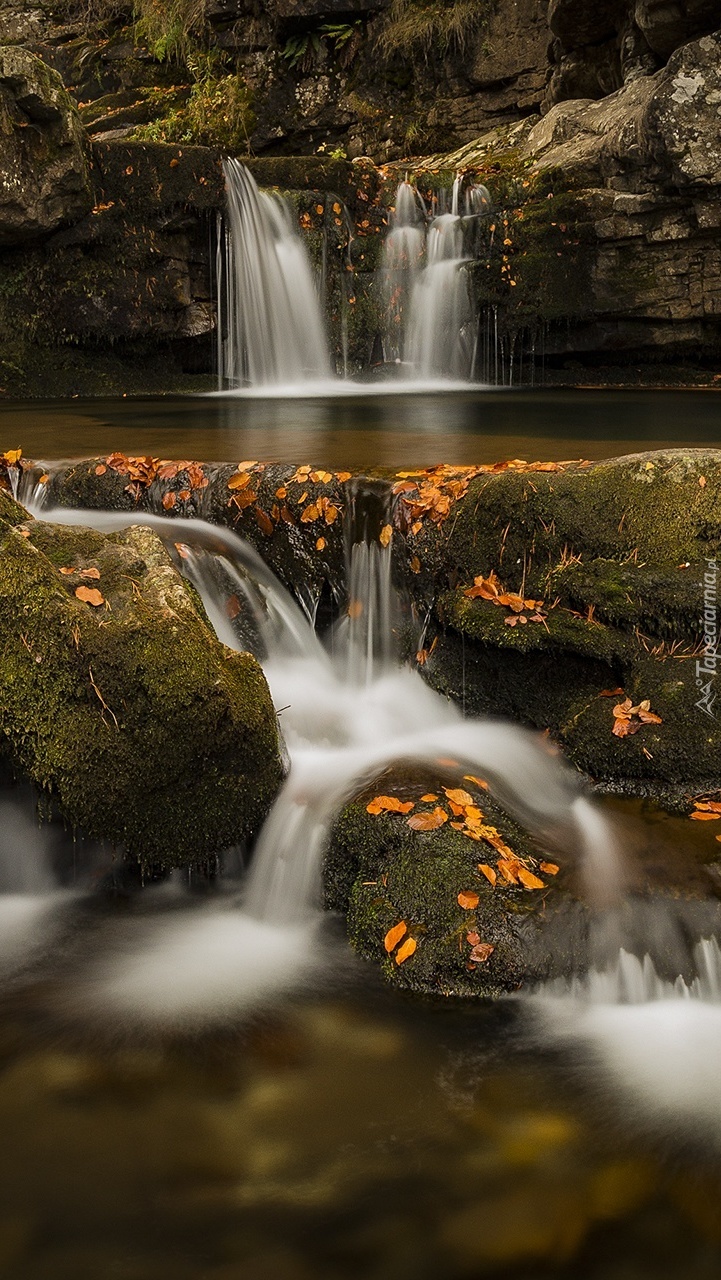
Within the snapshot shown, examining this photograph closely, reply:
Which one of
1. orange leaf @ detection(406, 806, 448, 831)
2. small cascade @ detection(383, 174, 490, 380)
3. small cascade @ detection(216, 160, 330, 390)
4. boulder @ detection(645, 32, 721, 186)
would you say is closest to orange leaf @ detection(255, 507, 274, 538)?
orange leaf @ detection(406, 806, 448, 831)

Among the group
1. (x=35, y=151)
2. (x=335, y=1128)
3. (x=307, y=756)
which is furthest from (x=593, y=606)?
(x=35, y=151)

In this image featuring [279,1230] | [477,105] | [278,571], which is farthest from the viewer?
[477,105]

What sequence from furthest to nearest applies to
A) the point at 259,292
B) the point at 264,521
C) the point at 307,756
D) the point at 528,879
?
the point at 259,292 → the point at 264,521 → the point at 307,756 → the point at 528,879

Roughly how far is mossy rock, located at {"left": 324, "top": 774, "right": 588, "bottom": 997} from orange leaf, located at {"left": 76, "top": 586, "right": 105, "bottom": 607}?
1324 mm

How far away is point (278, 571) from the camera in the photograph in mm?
5414

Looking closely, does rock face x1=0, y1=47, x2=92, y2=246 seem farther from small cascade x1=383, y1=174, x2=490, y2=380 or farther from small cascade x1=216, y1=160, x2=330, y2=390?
small cascade x1=383, y1=174, x2=490, y2=380

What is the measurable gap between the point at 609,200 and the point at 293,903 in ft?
38.9

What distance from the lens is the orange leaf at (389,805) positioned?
3.85 meters

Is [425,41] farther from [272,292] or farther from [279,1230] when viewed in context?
[279,1230]

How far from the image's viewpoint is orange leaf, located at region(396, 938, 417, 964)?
3422 millimetres

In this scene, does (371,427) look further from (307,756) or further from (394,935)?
(394,935)

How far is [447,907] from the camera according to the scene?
3.47 m

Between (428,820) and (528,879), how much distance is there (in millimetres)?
419

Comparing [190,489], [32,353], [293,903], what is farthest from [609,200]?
[293,903]
